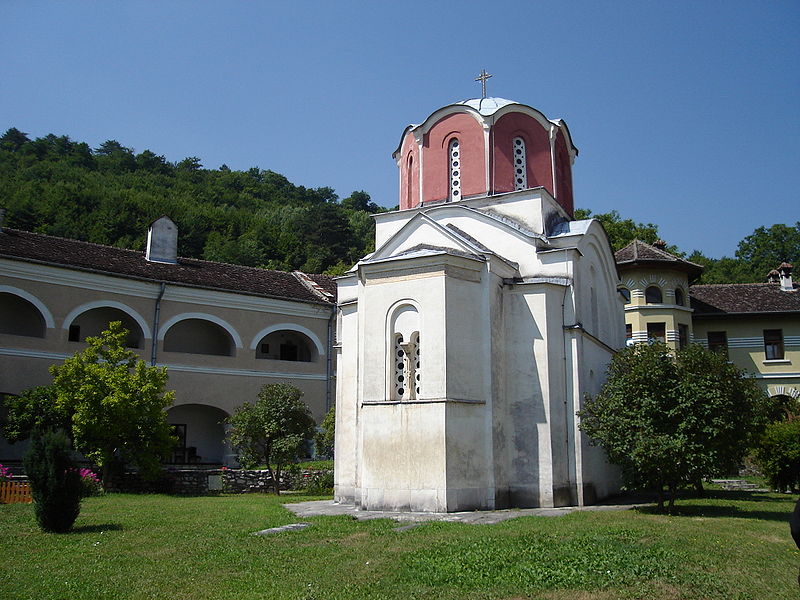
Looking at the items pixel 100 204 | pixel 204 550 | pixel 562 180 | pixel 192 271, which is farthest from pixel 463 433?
pixel 100 204

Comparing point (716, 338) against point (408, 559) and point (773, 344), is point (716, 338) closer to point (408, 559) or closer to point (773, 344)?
point (773, 344)

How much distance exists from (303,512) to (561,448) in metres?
5.46

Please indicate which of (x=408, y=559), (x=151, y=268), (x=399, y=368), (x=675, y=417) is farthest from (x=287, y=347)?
(x=408, y=559)

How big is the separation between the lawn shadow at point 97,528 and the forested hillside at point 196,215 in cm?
3190

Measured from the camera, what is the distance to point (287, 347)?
102ft

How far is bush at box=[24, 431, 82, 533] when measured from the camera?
34.5 ft

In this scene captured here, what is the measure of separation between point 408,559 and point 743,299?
2804cm

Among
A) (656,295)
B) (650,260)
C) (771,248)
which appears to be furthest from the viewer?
(771,248)

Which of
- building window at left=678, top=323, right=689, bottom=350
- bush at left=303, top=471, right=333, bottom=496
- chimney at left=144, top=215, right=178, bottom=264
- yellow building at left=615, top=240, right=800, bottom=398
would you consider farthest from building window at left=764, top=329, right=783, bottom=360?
chimney at left=144, top=215, right=178, bottom=264

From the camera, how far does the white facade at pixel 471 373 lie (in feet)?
44.1

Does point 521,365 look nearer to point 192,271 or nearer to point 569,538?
point 569,538

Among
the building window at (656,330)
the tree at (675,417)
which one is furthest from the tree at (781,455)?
the building window at (656,330)

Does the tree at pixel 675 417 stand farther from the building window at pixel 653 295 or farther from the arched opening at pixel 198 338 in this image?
the arched opening at pixel 198 338

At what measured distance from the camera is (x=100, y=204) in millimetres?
52188
